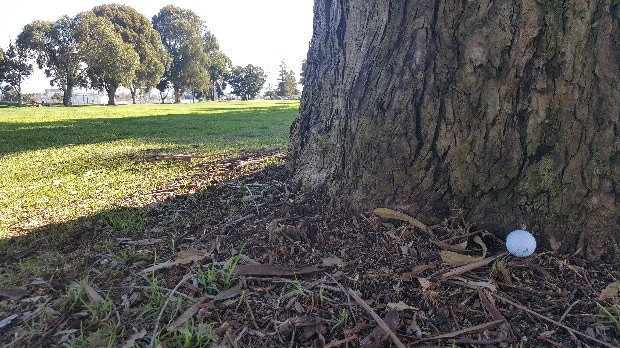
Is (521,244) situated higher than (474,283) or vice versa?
(521,244)

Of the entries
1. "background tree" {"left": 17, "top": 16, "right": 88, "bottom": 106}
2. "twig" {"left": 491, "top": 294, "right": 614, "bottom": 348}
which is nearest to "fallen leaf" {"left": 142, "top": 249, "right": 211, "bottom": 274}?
"twig" {"left": 491, "top": 294, "right": 614, "bottom": 348}

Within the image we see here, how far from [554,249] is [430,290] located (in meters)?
0.67

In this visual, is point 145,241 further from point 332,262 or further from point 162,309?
point 332,262

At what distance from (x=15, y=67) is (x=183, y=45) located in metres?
18.4

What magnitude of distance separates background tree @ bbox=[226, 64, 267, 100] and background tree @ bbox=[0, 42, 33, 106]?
35.0 meters

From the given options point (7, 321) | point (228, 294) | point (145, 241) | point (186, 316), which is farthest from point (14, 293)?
point (228, 294)

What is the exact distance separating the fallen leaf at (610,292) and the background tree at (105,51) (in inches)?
1654

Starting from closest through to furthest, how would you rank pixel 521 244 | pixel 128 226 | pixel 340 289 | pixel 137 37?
pixel 340 289 < pixel 521 244 < pixel 128 226 < pixel 137 37

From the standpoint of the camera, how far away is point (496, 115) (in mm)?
2006

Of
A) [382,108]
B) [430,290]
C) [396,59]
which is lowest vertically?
[430,290]

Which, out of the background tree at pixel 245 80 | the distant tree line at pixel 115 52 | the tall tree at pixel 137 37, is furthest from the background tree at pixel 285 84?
the tall tree at pixel 137 37

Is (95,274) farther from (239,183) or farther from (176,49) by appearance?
(176,49)

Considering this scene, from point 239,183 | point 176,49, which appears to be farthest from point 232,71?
point 239,183

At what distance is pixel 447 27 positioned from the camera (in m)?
2.03
